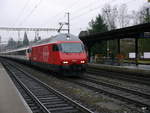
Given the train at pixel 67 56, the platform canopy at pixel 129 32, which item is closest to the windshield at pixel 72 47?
the train at pixel 67 56

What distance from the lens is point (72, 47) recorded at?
58.7 ft

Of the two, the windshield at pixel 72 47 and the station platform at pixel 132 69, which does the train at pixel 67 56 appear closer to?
the windshield at pixel 72 47

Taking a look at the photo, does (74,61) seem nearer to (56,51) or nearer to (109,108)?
(56,51)

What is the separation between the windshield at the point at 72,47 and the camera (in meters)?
17.6

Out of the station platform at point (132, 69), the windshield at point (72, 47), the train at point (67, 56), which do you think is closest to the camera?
the train at point (67, 56)

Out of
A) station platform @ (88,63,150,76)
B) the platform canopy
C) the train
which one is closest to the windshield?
the train

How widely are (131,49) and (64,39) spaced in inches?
1799

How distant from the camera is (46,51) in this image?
2039 cm

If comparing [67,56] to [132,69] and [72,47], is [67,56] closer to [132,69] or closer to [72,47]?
[72,47]

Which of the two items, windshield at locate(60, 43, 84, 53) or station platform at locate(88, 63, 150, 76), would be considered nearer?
windshield at locate(60, 43, 84, 53)

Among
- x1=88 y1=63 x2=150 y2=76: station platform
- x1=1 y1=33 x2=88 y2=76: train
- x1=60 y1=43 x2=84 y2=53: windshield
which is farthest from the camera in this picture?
x1=88 y1=63 x2=150 y2=76: station platform

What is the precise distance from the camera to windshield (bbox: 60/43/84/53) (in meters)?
17.6

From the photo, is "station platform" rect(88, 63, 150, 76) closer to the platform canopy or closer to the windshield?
the platform canopy

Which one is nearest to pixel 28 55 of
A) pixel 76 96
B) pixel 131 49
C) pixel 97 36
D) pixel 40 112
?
pixel 97 36
